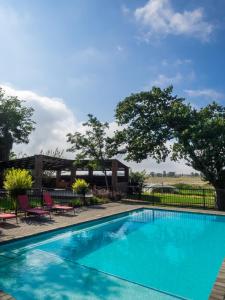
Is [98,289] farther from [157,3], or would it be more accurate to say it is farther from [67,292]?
[157,3]

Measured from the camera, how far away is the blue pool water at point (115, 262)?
615 centimetres

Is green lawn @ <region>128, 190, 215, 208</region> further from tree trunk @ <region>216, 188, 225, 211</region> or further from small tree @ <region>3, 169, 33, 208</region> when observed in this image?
small tree @ <region>3, 169, 33, 208</region>

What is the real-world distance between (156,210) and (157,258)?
8752mm

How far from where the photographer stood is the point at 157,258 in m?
8.91

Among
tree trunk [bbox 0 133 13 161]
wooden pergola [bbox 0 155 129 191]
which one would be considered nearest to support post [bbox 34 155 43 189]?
wooden pergola [bbox 0 155 129 191]

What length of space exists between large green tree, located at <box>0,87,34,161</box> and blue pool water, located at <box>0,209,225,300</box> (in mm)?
23936

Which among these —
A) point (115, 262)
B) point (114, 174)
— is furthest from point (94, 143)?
point (115, 262)

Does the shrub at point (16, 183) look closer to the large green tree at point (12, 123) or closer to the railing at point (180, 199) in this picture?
the railing at point (180, 199)

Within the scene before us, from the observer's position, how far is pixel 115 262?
8336 millimetres

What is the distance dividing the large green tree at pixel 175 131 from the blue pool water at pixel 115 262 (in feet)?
22.2

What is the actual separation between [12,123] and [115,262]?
2885 cm

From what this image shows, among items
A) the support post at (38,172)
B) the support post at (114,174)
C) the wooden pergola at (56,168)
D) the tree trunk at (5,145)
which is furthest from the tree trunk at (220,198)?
the tree trunk at (5,145)

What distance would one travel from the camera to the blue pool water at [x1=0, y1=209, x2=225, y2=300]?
20.2ft

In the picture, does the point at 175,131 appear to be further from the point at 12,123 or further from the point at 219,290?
the point at 12,123
